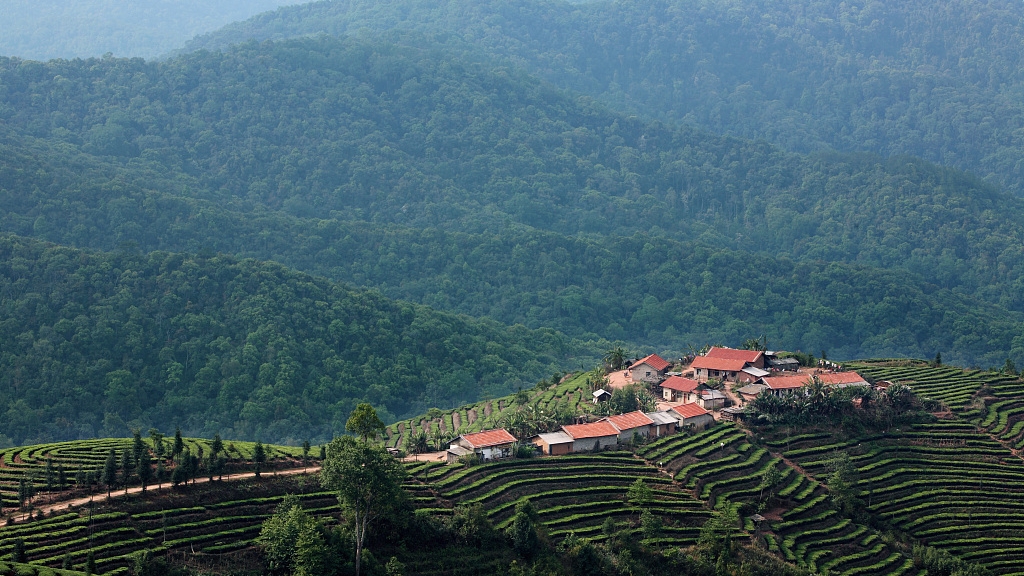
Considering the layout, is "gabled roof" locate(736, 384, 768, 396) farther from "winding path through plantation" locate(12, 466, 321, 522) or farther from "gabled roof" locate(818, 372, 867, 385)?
"winding path through plantation" locate(12, 466, 321, 522)

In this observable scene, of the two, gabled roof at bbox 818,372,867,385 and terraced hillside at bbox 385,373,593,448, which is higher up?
gabled roof at bbox 818,372,867,385

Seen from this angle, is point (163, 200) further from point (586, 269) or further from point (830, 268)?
point (830, 268)

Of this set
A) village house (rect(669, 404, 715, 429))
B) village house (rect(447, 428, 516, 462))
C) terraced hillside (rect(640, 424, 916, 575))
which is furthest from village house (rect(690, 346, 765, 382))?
village house (rect(447, 428, 516, 462))

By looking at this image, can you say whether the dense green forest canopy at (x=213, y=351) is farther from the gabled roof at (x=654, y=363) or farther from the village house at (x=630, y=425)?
the village house at (x=630, y=425)

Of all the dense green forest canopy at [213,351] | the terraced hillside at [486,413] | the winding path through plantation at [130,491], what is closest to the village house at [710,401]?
the terraced hillside at [486,413]

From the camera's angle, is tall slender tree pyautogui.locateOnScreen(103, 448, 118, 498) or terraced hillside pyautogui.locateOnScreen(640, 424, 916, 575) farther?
terraced hillside pyautogui.locateOnScreen(640, 424, 916, 575)

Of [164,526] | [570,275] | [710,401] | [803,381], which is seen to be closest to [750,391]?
[710,401]

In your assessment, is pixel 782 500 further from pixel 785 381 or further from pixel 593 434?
pixel 785 381
